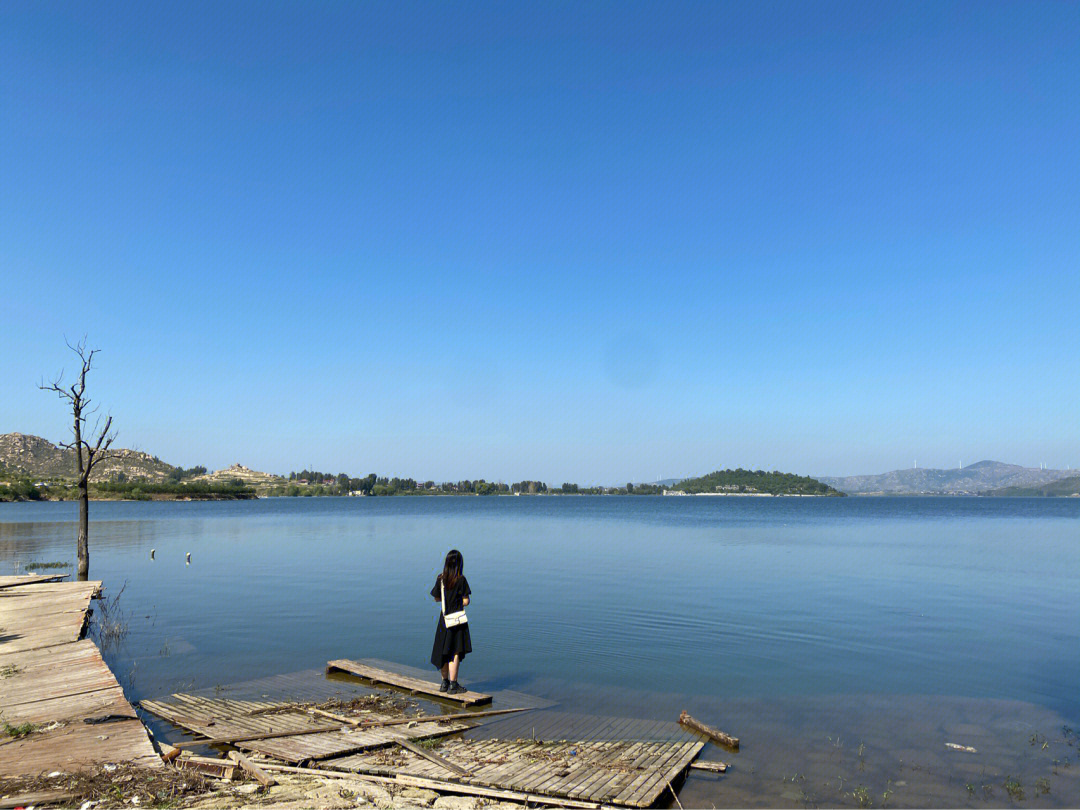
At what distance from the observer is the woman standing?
44.4 feet

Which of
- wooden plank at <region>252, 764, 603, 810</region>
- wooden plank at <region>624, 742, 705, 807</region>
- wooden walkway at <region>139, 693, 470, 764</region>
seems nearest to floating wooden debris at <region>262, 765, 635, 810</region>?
wooden plank at <region>252, 764, 603, 810</region>

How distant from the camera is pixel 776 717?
46.0 feet

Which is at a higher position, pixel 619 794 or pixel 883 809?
pixel 619 794

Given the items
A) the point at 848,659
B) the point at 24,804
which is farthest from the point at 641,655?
the point at 24,804

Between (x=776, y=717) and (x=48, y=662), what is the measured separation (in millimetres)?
13994

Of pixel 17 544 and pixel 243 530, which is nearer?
pixel 17 544

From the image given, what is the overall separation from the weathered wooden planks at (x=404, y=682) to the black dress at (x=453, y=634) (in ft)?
2.11

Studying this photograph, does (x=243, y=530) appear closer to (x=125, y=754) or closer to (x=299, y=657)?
(x=299, y=657)

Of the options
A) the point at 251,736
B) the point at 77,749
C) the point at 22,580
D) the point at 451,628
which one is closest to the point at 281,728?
the point at 251,736

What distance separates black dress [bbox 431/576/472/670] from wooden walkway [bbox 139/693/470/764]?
1.73m

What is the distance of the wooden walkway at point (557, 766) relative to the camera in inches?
350

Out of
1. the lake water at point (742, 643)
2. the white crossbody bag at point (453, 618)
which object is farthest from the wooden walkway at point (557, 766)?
the white crossbody bag at point (453, 618)

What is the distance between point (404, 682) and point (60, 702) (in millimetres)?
6047

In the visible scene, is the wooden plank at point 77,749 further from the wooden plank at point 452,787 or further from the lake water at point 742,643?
the lake water at point 742,643
